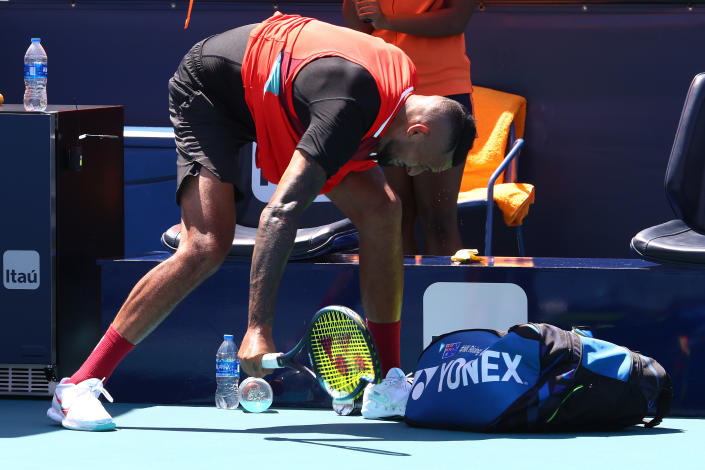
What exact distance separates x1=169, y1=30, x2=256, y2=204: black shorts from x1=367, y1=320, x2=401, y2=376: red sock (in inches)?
23.6

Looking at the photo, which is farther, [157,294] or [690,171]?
[690,171]

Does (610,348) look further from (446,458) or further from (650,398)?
(446,458)

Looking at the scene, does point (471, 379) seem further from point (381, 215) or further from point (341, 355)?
point (381, 215)

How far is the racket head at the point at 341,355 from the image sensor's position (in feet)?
12.1

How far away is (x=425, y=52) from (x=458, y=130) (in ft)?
4.89

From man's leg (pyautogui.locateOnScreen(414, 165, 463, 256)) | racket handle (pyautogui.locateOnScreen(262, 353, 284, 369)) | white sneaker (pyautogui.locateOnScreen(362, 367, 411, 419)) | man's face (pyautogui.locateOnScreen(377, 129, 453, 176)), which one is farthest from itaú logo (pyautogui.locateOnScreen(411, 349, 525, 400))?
man's leg (pyautogui.locateOnScreen(414, 165, 463, 256))

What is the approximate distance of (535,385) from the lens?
3.62 metres

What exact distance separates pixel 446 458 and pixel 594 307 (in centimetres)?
107

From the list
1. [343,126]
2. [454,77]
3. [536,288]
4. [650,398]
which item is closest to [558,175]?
[454,77]

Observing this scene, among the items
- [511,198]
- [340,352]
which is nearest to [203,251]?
[340,352]

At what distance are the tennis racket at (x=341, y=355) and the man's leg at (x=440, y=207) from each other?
116cm

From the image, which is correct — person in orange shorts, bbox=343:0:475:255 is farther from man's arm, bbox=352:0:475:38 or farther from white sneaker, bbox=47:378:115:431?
white sneaker, bbox=47:378:115:431

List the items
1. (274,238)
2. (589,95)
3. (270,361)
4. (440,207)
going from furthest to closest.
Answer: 1. (589,95)
2. (440,207)
3. (274,238)
4. (270,361)

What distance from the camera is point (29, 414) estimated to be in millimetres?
4051
